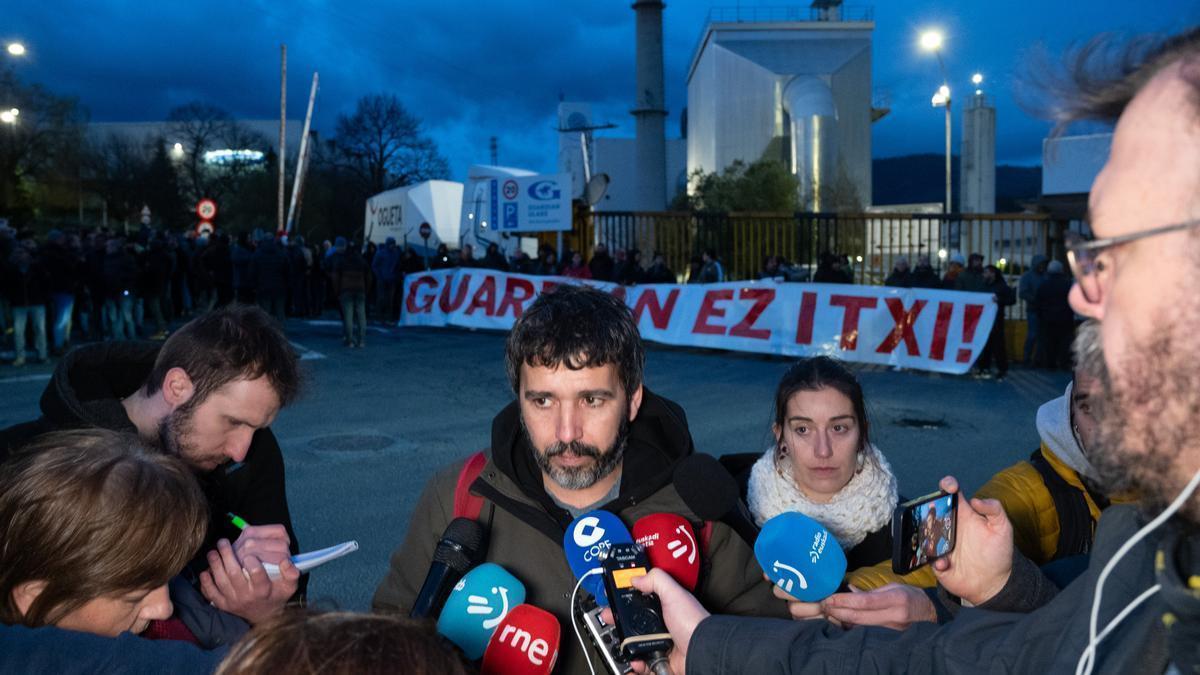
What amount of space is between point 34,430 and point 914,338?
12.4 metres

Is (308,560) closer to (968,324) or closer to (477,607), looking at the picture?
(477,607)

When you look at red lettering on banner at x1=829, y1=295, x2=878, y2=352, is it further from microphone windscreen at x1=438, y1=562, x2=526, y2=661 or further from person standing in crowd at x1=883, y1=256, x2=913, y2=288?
microphone windscreen at x1=438, y1=562, x2=526, y2=661

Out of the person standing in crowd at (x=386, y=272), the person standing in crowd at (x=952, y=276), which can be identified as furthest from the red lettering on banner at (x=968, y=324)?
the person standing in crowd at (x=386, y=272)

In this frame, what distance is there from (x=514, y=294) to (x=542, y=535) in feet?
51.1

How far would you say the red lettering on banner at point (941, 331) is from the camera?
13445mm

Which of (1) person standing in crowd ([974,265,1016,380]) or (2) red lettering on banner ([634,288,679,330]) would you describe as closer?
(1) person standing in crowd ([974,265,1016,380])

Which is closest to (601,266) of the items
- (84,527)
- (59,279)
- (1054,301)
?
(1054,301)

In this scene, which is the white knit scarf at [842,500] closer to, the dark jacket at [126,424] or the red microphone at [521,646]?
the red microphone at [521,646]

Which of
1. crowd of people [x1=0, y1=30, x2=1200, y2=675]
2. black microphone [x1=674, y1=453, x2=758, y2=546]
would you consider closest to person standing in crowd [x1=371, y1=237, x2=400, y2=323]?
crowd of people [x1=0, y1=30, x2=1200, y2=675]

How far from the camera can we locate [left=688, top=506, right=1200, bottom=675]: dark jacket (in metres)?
1.25

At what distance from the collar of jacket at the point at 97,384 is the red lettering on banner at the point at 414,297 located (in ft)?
54.0

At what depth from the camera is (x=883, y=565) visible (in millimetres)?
2980

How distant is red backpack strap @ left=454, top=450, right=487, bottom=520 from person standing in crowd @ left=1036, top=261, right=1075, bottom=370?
13.3 meters

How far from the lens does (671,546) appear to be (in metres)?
2.40
